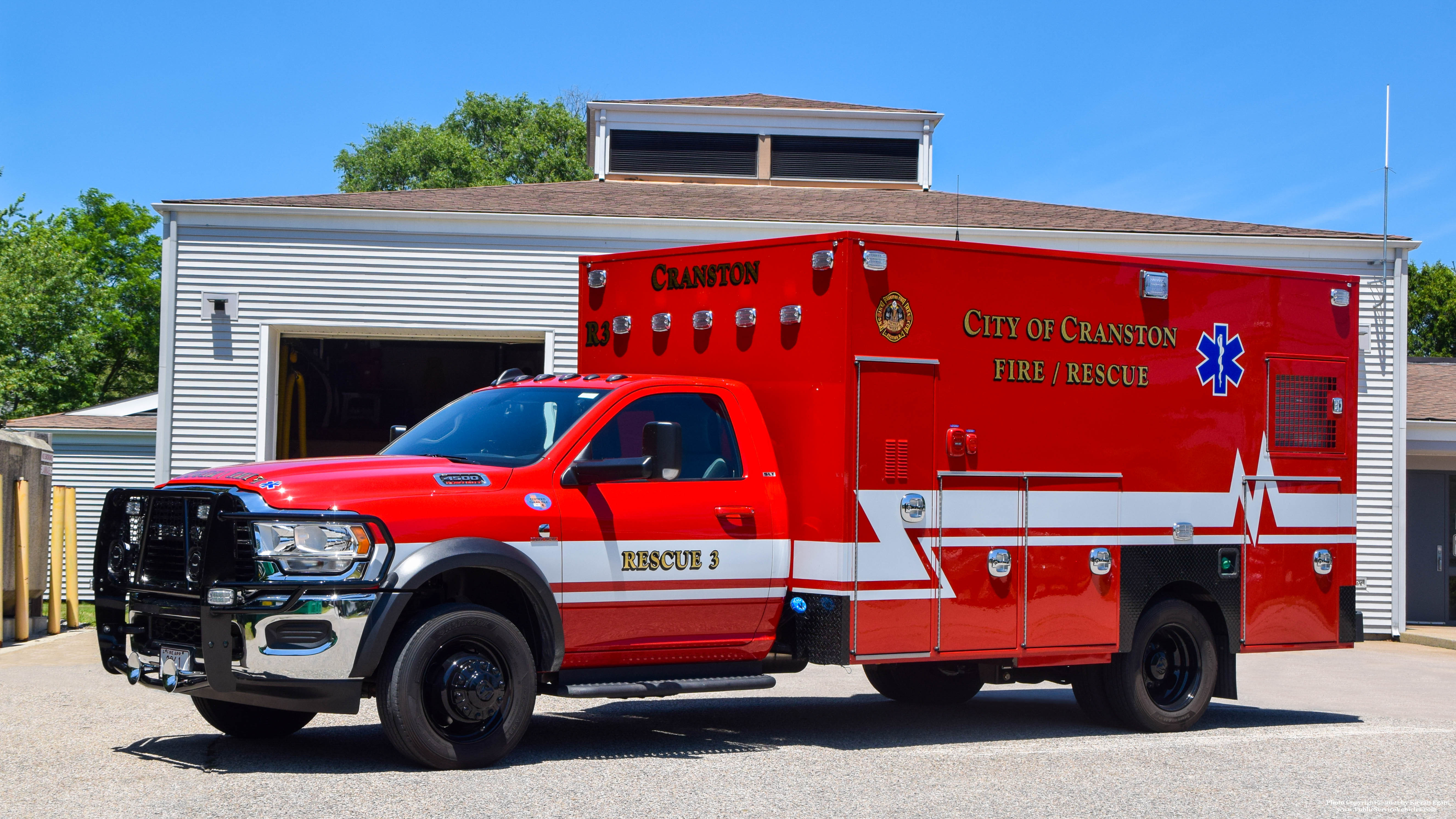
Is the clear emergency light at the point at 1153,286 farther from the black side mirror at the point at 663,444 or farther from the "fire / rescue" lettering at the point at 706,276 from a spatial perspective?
the black side mirror at the point at 663,444

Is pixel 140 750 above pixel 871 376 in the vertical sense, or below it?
below

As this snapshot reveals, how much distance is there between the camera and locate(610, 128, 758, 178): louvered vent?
23859 mm

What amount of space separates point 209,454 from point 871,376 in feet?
34.9

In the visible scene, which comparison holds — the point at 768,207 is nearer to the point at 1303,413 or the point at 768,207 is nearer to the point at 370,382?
the point at 370,382

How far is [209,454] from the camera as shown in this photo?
55.5 feet

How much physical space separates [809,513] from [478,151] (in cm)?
5381

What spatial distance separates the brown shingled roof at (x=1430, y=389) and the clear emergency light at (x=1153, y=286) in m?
10.2

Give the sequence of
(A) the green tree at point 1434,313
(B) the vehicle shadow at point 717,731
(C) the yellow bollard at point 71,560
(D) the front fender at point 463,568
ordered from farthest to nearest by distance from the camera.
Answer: (A) the green tree at point 1434,313 → (C) the yellow bollard at point 71,560 → (B) the vehicle shadow at point 717,731 → (D) the front fender at point 463,568

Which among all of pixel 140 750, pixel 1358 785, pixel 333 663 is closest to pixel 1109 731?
pixel 1358 785

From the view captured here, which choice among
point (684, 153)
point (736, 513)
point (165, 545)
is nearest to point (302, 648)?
point (165, 545)

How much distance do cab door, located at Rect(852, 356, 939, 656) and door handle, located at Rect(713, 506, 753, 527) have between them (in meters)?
0.63

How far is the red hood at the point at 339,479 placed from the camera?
7266 millimetres

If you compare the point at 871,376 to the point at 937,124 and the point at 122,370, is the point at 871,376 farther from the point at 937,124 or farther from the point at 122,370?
the point at 122,370

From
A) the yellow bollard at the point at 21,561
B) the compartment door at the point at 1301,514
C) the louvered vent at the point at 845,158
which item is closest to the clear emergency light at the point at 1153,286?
the compartment door at the point at 1301,514
